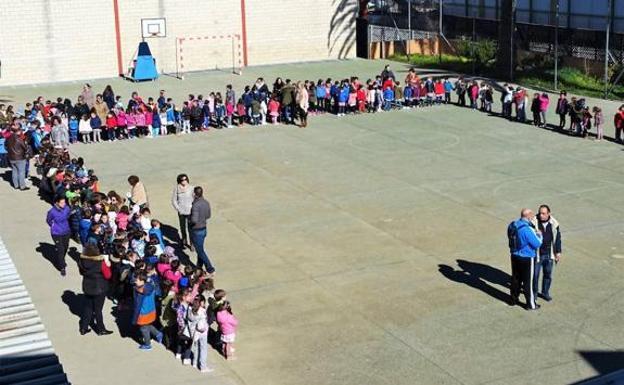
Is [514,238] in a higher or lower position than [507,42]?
lower

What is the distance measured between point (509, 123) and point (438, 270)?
13.9 metres

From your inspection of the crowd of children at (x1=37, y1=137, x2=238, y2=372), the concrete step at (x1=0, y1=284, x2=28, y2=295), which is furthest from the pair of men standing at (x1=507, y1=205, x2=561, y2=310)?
the concrete step at (x1=0, y1=284, x2=28, y2=295)

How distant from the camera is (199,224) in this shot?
17062mm

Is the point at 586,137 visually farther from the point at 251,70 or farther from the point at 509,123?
the point at 251,70

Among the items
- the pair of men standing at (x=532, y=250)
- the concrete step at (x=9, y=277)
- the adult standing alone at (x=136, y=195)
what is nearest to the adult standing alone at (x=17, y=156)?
the adult standing alone at (x=136, y=195)

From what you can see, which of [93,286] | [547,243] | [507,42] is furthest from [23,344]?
[507,42]

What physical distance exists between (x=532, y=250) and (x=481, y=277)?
1886mm

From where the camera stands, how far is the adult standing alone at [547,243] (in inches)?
603

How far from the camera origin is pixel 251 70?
4259 centimetres

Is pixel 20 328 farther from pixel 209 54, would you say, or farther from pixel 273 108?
pixel 209 54

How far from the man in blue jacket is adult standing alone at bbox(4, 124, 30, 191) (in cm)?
1267

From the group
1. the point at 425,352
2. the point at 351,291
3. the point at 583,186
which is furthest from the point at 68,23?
the point at 425,352

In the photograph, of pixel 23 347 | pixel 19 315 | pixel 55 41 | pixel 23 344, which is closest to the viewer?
pixel 23 347

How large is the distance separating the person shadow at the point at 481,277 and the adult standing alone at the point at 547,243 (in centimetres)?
77
